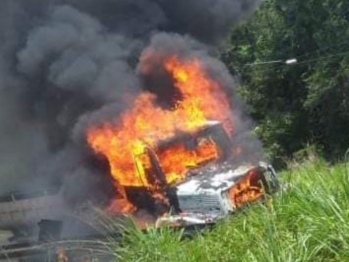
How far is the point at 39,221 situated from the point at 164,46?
5781mm

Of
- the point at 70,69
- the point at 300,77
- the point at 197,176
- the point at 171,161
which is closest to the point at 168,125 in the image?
the point at 171,161

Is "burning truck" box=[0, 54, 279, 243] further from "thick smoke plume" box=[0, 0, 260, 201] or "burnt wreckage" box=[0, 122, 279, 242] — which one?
"thick smoke plume" box=[0, 0, 260, 201]

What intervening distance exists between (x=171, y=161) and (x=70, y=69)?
14.7 ft

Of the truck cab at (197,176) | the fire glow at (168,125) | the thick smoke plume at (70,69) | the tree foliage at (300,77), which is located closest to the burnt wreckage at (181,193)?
the truck cab at (197,176)

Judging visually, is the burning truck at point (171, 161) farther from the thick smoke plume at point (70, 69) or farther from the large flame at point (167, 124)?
the thick smoke plume at point (70, 69)

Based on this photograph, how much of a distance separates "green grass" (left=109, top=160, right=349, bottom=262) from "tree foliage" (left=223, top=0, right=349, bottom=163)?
1717 cm

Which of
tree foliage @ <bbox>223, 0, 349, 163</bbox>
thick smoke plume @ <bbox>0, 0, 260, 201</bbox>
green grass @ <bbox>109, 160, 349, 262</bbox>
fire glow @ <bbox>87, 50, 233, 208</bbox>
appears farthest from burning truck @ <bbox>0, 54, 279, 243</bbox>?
tree foliage @ <bbox>223, 0, 349, 163</bbox>

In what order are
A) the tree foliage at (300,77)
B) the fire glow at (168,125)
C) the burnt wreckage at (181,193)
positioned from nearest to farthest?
the burnt wreckage at (181,193), the fire glow at (168,125), the tree foliage at (300,77)

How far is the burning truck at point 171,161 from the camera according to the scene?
36.1 feet

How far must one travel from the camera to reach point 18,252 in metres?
10.0

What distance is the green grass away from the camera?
3750mm

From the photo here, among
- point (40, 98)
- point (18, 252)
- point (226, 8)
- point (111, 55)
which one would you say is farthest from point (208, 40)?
point (18, 252)

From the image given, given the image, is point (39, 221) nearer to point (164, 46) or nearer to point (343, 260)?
point (164, 46)

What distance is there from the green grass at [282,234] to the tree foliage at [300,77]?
56.3ft
